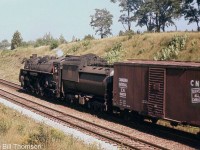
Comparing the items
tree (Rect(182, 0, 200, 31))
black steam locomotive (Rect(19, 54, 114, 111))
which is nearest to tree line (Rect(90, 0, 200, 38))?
tree (Rect(182, 0, 200, 31))

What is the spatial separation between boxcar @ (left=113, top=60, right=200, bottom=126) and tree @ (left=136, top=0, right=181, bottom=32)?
189ft

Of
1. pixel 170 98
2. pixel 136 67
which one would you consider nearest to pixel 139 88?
pixel 136 67

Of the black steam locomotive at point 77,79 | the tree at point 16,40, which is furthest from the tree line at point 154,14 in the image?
the black steam locomotive at point 77,79

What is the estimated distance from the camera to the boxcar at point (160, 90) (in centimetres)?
1448

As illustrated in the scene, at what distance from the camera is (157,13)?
80.5m

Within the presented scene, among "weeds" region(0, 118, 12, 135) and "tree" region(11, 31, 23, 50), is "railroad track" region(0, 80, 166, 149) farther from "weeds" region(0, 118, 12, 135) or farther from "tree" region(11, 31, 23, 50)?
"tree" region(11, 31, 23, 50)

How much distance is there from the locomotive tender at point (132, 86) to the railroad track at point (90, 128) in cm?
154

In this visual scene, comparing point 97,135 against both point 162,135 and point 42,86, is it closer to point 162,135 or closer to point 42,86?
point 162,135

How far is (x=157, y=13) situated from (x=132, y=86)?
215 ft

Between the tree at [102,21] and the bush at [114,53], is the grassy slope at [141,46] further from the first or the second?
the tree at [102,21]

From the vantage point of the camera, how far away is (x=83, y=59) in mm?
22719

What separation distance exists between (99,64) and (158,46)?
1657 centimetres

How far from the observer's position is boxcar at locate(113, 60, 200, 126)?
47.5 feet

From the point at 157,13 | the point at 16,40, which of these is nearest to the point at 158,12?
the point at 157,13
